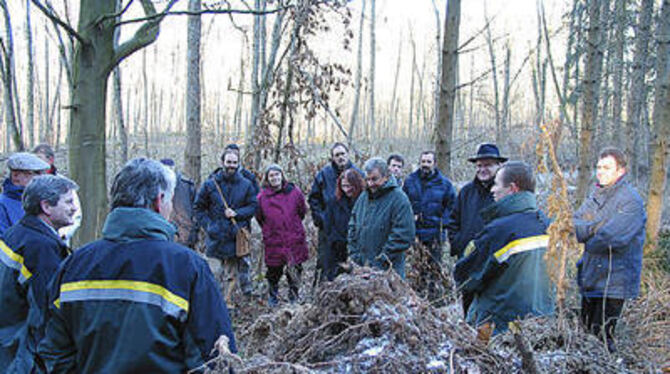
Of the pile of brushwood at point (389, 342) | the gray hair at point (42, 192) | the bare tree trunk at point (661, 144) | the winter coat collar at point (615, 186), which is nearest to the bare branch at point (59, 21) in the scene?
the gray hair at point (42, 192)

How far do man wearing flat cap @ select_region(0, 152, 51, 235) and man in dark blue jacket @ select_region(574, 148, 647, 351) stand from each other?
175 inches

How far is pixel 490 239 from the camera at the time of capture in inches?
114

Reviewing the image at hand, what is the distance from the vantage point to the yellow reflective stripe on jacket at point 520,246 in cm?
280

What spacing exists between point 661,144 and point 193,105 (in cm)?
679

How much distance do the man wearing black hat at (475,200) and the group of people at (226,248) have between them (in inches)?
0.6

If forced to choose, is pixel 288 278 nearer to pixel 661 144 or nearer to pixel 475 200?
pixel 475 200

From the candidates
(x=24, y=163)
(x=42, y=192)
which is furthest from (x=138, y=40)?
(x=24, y=163)

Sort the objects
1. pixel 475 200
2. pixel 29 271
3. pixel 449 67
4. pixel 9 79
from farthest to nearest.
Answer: pixel 449 67 → pixel 475 200 → pixel 9 79 → pixel 29 271

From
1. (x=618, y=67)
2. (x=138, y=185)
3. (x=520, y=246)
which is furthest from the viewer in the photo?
(x=618, y=67)

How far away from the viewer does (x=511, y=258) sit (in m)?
2.83

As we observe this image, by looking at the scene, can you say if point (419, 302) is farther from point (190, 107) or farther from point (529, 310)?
point (190, 107)

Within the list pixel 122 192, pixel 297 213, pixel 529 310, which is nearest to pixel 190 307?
pixel 122 192

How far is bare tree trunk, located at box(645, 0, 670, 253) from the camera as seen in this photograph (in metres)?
6.22

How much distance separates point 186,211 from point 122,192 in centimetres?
458
